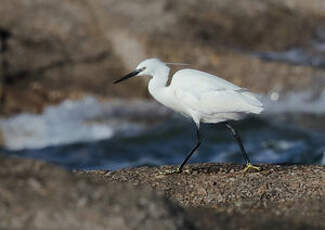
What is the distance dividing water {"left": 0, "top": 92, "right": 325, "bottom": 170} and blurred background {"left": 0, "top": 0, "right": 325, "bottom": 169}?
20mm

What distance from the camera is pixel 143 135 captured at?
40.4 ft

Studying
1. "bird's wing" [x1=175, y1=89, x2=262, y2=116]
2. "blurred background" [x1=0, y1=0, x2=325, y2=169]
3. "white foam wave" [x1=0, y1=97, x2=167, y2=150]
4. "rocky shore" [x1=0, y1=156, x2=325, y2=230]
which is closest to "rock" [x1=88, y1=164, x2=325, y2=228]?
"rocky shore" [x1=0, y1=156, x2=325, y2=230]

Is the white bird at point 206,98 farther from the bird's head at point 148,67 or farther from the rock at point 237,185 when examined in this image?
the rock at point 237,185

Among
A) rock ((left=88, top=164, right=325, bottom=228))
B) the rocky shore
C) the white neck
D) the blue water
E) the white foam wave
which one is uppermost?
the rocky shore

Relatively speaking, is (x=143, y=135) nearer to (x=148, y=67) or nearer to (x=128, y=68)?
(x=128, y=68)

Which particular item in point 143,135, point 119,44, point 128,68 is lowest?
point 143,135

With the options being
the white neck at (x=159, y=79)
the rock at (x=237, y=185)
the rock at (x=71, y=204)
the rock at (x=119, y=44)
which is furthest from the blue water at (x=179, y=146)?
the rock at (x=71, y=204)

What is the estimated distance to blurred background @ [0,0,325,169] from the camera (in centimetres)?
1251

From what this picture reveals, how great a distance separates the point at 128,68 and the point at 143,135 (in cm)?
139

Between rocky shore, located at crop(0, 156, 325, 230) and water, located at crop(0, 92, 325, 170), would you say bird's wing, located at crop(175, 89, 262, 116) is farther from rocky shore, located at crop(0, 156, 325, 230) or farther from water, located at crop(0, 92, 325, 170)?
water, located at crop(0, 92, 325, 170)

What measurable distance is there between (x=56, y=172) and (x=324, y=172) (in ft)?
10.3

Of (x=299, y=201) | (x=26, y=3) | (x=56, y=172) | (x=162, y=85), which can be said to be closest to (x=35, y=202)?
(x=56, y=172)

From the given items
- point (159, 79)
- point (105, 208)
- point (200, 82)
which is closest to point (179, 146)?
point (159, 79)

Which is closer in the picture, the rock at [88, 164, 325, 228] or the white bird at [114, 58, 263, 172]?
the rock at [88, 164, 325, 228]
